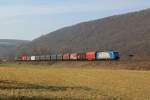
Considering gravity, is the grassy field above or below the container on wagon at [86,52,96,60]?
below

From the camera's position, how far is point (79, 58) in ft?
428

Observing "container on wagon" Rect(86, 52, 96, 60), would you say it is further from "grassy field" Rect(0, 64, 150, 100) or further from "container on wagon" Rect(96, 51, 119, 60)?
"grassy field" Rect(0, 64, 150, 100)

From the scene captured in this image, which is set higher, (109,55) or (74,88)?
(109,55)

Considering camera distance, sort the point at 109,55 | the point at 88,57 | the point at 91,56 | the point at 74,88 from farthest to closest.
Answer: the point at 88,57 → the point at 91,56 → the point at 109,55 → the point at 74,88

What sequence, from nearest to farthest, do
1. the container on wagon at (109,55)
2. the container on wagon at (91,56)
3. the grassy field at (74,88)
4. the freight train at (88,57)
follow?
the grassy field at (74,88) → the container on wagon at (109,55) → the freight train at (88,57) → the container on wagon at (91,56)

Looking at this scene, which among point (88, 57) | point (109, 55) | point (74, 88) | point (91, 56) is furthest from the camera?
point (88, 57)

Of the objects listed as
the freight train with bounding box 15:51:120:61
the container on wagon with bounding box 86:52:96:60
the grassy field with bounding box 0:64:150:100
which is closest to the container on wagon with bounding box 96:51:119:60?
the freight train with bounding box 15:51:120:61

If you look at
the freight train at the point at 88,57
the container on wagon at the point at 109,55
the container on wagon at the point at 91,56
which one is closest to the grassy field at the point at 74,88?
the container on wagon at the point at 109,55

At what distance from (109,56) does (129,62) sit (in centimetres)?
1969

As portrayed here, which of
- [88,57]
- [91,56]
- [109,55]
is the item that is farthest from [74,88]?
[88,57]

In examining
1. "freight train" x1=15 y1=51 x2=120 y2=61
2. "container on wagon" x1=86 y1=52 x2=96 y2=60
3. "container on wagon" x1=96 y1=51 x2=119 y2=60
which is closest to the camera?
"container on wagon" x1=96 y1=51 x2=119 y2=60

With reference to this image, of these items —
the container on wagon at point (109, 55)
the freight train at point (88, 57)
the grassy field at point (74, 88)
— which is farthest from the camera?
the freight train at point (88, 57)

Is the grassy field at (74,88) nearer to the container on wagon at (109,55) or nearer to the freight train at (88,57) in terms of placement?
the container on wagon at (109,55)

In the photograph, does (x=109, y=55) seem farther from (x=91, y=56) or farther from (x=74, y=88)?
(x=74, y=88)
